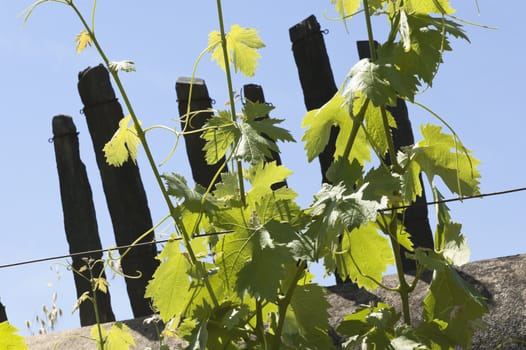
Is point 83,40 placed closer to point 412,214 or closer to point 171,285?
point 171,285

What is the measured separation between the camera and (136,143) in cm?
159

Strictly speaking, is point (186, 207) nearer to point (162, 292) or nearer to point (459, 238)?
point (162, 292)

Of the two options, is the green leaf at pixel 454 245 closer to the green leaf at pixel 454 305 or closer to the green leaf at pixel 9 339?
the green leaf at pixel 454 305

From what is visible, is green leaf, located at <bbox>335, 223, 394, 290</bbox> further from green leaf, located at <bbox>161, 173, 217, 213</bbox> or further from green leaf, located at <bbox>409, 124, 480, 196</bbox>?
green leaf, located at <bbox>161, 173, 217, 213</bbox>

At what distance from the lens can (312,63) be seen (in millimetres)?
4305

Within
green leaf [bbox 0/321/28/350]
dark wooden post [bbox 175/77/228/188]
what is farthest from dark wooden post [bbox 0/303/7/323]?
green leaf [bbox 0/321/28/350]

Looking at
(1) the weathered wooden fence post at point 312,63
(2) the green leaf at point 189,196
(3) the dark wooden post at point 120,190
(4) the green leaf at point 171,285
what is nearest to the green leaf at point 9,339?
(4) the green leaf at point 171,285

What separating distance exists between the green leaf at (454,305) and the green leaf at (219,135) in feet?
1.28

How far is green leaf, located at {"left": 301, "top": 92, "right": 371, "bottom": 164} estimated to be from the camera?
1422 millimetres

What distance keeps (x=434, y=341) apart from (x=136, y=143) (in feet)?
1.99

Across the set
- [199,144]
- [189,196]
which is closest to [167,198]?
[189,196]

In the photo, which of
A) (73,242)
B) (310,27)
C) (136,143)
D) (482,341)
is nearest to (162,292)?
(136,143)

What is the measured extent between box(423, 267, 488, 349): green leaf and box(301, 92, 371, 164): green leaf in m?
0.23

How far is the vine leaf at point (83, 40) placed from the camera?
1.51 meters
